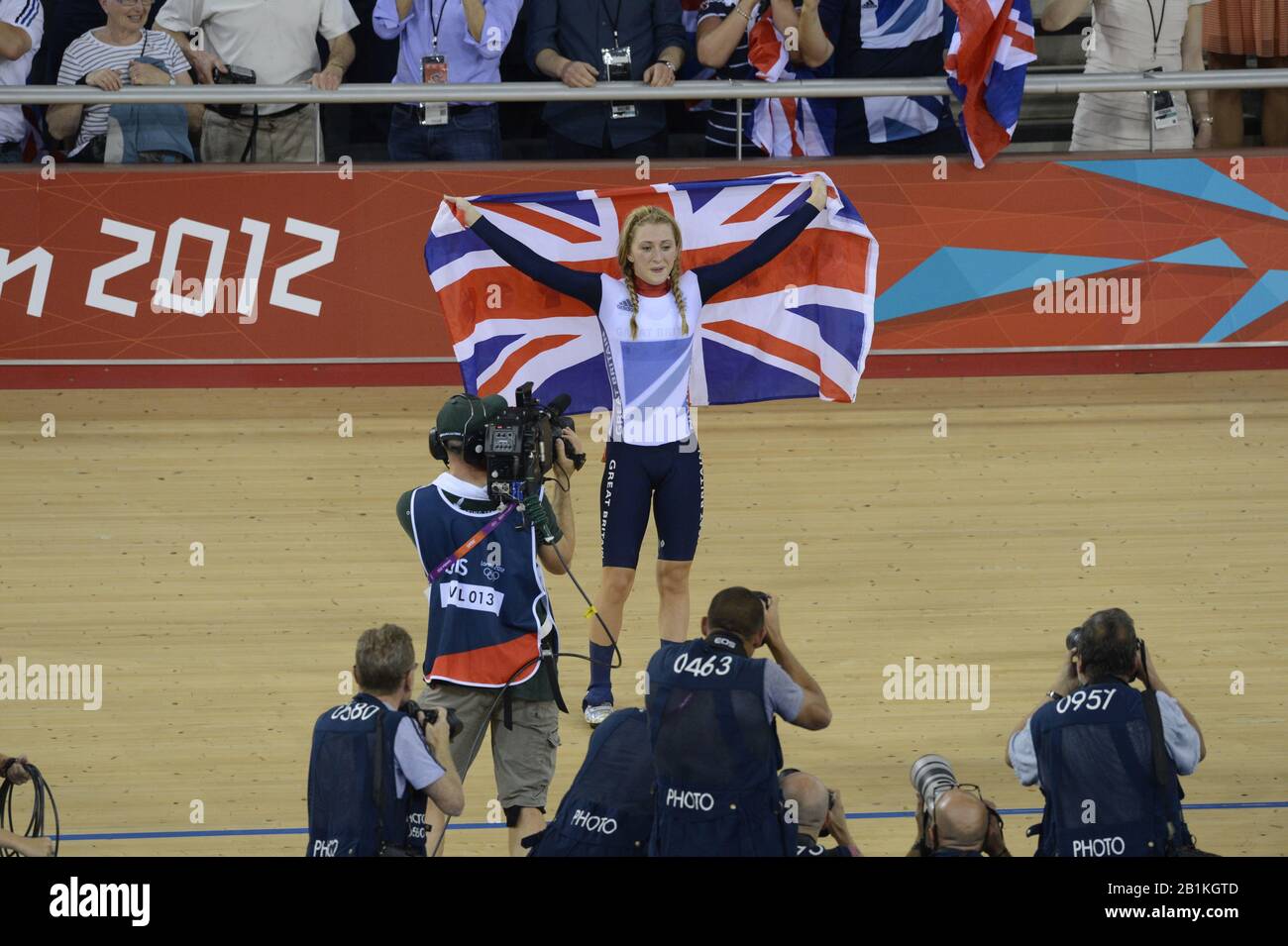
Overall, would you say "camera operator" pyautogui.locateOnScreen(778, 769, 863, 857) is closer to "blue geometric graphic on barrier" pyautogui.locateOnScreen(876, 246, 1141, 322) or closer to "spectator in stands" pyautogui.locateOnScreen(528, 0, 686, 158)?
"blue geometric graphic on barrier" pyautogui.locateOnScreen(876, 246, 1141, 322)

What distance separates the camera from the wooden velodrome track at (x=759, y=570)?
23.1ft

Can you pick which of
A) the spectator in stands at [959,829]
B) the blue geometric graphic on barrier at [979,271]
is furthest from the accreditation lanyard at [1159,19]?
the spectator in stands at [959,829]

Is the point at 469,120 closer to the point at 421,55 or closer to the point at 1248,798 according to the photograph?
the point at 421,55

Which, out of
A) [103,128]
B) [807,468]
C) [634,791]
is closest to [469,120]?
[103,128]

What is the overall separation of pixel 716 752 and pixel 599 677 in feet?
8.01

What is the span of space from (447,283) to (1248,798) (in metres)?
4.05

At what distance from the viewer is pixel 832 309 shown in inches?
318

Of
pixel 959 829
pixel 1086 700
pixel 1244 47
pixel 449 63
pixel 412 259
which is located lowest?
pixel 959 829

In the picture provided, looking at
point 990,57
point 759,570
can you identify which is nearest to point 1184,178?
point 990,57

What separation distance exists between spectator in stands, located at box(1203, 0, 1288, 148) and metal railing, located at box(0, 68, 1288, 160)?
75cm

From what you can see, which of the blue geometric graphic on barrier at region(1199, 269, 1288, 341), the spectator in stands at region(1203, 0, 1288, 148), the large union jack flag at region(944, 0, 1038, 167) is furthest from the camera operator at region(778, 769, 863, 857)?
the spectator in stands at region(1203, 0, 1288, 148)

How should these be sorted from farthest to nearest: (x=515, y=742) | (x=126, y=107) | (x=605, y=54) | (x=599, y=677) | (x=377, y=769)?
(x=126, y=107)
(x=605, y=54)
(x=599, y=677)
(x=515, y=742)
(x=377, y=769)

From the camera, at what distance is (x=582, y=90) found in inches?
389

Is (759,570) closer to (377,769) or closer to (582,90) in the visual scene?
(582,90)
